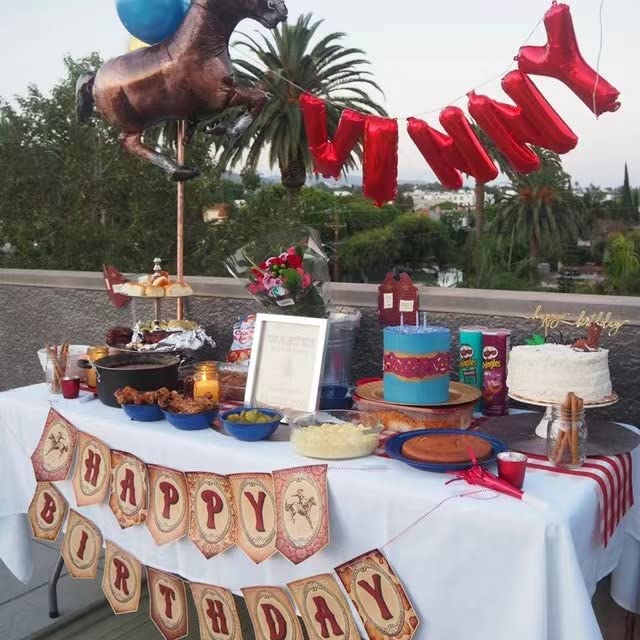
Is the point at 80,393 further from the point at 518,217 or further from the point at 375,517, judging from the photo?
the point at 518,217

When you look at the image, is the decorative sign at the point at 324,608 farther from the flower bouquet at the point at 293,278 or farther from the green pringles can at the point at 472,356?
the flower bouquet at the point at 293,278

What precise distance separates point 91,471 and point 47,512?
0.33 metres

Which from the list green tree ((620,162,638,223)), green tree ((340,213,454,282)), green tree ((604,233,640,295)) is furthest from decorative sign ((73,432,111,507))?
green tree ((620,162,638,223))

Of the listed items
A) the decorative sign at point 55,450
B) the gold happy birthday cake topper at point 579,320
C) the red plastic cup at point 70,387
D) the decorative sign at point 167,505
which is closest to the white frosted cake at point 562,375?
the gold happy birthday cake topper at point 579,320

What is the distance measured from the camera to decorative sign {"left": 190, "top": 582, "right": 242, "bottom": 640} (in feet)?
6.27

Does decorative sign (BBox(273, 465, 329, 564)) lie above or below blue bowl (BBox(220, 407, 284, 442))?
below

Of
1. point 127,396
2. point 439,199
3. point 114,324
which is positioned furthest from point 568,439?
point 439,199

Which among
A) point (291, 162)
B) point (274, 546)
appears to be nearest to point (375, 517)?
point (274, 546)

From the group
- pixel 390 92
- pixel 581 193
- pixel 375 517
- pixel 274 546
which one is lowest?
pixel 274 546

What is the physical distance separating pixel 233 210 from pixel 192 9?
16832 mm

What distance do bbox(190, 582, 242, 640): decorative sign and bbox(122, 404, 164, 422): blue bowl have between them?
50 centimetres

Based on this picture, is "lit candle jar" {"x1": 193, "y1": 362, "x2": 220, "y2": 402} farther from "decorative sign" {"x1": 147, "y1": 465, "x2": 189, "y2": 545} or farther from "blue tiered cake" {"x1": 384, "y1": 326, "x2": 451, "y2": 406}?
"blue tiered cake" {"x1": 384, "y1": 326, "x2": 451, "y2": 406}

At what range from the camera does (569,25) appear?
211 centimetres

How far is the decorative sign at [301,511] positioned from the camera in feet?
5.37
